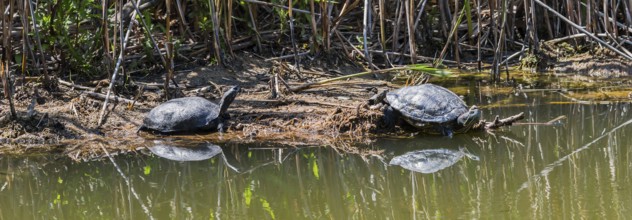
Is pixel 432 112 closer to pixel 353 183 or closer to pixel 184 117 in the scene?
pixel 353 183

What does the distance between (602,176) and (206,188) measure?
233cm

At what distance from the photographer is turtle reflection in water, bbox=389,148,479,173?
5188 millimetres

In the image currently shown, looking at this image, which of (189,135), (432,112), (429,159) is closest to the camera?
(429,159)

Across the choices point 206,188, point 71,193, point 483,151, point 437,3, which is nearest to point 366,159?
point 483,151

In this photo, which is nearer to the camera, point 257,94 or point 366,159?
point 366,159

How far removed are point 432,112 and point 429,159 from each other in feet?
3.00

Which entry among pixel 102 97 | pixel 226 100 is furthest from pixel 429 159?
pixel 102 97

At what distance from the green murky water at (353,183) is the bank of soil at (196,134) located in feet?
1.10

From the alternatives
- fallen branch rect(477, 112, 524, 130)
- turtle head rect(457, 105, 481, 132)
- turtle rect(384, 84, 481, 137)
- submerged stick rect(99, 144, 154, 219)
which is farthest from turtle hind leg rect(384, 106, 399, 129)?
submerged stick rect(99, 144, 154, 219)

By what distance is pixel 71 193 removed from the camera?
4.91 m

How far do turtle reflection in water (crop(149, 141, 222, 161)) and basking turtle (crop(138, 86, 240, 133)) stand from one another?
0.20 m

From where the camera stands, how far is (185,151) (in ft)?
19.5

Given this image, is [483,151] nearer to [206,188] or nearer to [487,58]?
[206,188]

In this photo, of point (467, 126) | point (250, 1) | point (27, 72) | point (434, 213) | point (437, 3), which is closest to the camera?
point (434, 213)
